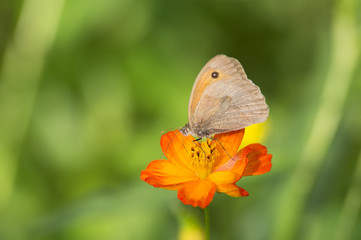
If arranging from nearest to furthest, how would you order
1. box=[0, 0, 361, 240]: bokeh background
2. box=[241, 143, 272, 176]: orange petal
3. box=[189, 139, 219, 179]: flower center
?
box=[241, 143, 272, 176]: orange petal → box=[189, 139, 219, 179]: flower center → box=[0, 0, 361, 240]: bokeh background

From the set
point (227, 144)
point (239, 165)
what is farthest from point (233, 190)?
point (227, 144)

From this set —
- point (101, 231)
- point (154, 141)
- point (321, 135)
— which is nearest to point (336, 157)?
point (321, 135)

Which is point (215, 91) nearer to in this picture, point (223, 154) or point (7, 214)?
point (223, 154)

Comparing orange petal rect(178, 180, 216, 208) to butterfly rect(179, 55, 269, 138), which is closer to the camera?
orange petal rect(178, 180, 216, 208)

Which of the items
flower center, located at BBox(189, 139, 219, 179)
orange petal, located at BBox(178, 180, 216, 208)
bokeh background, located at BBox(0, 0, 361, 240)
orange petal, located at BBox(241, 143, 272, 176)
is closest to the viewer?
orange petal, located at BBox(178, 180, 216, 208)

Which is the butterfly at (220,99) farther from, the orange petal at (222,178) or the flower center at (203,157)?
the orange petal at (222,178)

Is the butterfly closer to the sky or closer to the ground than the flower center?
closer to the sky

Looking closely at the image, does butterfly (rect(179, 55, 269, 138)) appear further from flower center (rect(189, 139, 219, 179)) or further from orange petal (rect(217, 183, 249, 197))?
orange petal (rect(217, 183, 249, 197))

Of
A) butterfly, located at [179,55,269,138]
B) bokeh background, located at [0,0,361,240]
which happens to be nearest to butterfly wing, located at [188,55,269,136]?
butterfly, located at [179,55,269,138]

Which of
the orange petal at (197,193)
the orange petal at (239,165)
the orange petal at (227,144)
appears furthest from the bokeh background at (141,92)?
the orange petal at (197,193)

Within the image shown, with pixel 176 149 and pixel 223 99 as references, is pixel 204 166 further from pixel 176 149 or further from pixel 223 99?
pixel 223 99
